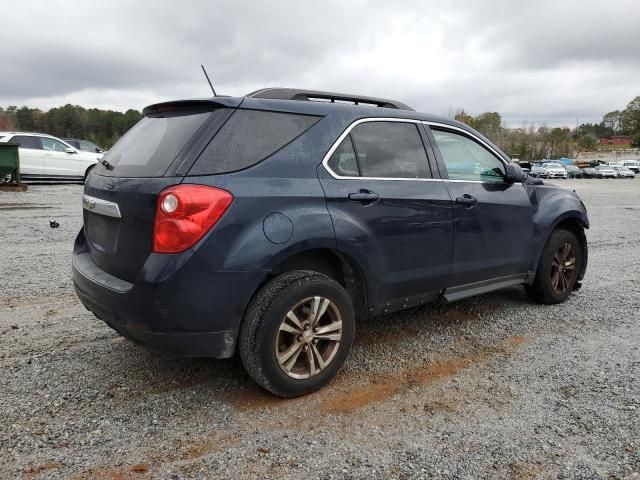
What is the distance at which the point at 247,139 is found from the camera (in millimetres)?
3012

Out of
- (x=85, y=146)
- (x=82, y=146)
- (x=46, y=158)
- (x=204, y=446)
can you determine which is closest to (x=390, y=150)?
(x=204, y=446)

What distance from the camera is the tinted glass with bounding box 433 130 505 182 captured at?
404 cm

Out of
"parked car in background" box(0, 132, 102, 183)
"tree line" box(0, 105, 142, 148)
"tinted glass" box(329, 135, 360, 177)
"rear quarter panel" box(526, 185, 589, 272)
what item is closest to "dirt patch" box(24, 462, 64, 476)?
"tinted glass" box(329, 135, 360, 177)

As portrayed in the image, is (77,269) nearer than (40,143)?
Yes

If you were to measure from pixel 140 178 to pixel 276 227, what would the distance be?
2.67 feet

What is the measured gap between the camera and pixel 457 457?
2.58 meters

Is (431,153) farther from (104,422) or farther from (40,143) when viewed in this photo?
(40,143)

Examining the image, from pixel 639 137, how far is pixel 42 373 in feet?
392

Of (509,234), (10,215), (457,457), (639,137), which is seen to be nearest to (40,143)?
(10,215)

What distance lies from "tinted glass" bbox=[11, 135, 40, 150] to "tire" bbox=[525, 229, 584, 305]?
16056 millimetres

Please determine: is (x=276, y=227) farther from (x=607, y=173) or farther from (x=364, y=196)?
(x=607, y=173)

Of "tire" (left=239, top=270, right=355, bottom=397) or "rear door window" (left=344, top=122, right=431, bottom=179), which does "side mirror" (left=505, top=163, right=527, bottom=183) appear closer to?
"rear door window" (left=344, top=122, right=431, bottom=179)

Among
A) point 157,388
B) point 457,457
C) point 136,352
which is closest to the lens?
point 457,457

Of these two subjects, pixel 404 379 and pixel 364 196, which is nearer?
pixel 364 196
